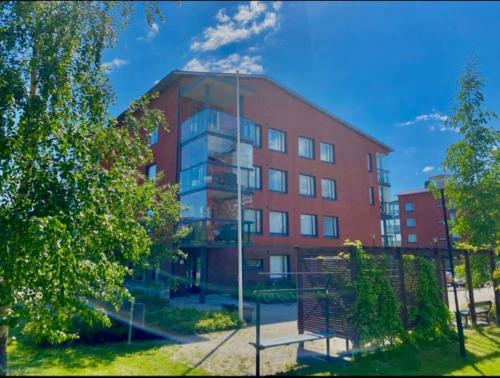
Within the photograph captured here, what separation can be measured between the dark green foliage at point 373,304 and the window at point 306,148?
20.1 m

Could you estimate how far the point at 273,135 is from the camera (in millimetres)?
26750

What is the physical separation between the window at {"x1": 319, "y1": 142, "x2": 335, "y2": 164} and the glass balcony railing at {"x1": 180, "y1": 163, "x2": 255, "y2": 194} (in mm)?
10096

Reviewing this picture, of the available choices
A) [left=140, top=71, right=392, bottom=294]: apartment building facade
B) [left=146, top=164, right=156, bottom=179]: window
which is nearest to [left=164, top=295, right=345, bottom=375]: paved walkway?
[left=140, top=71, right=392, bottom=294]: apartment building facade

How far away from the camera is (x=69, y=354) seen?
777 cm

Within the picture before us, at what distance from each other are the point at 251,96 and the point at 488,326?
19394 millimetres

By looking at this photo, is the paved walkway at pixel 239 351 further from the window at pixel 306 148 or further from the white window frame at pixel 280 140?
the window at pixel 306 148

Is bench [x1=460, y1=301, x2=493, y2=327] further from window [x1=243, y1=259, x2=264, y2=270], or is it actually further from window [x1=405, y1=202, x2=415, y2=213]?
window [x1=405, y1=202, x2=415, y2=213]

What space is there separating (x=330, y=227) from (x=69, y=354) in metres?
23.5

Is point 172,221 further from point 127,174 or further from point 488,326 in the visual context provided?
point 488,326

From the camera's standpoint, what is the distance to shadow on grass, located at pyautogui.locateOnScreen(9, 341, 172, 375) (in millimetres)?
6848

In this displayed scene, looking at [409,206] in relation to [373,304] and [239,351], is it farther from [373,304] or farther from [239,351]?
[239,351]

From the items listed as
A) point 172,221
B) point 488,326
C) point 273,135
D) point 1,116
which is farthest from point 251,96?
point 1,116

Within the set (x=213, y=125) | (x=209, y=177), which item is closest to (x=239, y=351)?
(x=209, y=177)

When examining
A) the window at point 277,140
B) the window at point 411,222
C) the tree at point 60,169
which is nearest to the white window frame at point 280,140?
the window at point 277,140
